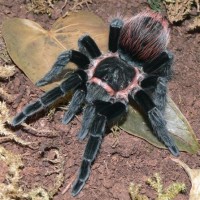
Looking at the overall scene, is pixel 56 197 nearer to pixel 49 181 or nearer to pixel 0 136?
pixel 49 181

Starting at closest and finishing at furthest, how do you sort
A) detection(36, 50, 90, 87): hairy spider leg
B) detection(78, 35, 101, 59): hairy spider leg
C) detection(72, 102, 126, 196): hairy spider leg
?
detection(72, 102, 126, 196): hairy spider leg → detection(36, 50, 90, 87): hairy spider leg → detection(78, 35, 101, 59): hairy spider leg

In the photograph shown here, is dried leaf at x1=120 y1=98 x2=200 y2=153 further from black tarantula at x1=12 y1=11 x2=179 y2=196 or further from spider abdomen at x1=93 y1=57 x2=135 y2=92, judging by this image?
spider abdomen at x1=93 y1=57 x2=135 y2=92

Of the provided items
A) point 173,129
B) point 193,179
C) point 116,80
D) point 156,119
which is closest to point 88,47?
point 116,80

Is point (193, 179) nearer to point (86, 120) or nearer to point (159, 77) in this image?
point (159, 77)

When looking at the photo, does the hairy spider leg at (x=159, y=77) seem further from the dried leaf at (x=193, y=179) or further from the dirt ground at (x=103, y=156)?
the dried leaf at (x=193, y=179)

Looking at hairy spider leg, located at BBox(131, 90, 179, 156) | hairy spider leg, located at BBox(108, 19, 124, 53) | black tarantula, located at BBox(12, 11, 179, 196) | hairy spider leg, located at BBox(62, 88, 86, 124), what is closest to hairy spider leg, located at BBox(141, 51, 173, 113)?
black tarantula, located at BBox(12, 11, 179, 196)

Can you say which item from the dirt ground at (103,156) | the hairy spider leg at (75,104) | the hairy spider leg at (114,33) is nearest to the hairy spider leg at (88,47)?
the hairy spider leg at (114,33)
